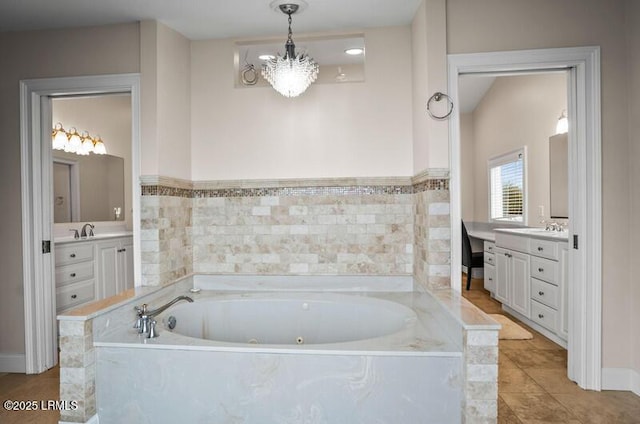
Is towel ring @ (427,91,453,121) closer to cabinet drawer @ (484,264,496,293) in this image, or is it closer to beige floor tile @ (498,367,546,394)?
beige floor tile @ (498,367,546,394)

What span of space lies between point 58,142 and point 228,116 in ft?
7.04

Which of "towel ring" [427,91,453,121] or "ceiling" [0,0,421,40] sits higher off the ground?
"ceiling" [0,0,421,40]

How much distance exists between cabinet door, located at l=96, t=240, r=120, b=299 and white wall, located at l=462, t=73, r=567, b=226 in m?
4.69

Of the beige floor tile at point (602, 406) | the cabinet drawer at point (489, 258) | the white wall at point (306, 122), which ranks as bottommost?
the beige floor tile at point (602, 406)

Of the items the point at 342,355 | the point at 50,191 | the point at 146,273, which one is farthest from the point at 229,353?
the point at 50,191

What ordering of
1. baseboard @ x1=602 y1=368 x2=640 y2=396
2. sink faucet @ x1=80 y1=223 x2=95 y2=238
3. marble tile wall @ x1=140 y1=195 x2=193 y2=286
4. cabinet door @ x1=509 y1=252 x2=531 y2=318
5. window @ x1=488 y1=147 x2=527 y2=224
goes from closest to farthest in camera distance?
baseboard @ x1=602 y1=368 x2=640 y2=396 → marble tile wall @ x1=140 y1=195 x2=193 y2=286 → cabinet door @ x1=509 y1=252 x2=531 y2=318 → sink faucet @ x1=80 y1=223 x2=95 y2=238 → window @ x1=488 y1=147 x2=527 y2=224

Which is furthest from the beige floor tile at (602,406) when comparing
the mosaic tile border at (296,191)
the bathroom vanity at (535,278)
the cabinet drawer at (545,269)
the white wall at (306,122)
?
the white wall at (306,122)

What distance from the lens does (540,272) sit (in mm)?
3289

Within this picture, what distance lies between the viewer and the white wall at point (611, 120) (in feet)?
7.44

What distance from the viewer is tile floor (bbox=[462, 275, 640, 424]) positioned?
2.01 metres

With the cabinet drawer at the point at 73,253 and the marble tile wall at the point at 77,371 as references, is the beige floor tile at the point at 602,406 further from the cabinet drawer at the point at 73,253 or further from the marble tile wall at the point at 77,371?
the cabinet drawer at the point at 73,253

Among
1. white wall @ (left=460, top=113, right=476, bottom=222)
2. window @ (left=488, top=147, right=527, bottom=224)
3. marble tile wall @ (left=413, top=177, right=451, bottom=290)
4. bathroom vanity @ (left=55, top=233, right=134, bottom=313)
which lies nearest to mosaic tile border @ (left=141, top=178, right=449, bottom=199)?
marble tile wall @ (left=413, top=177, right=451, bottom=290)

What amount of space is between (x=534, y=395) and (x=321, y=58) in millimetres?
3401

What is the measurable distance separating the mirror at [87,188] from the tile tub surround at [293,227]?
73.0 inches
